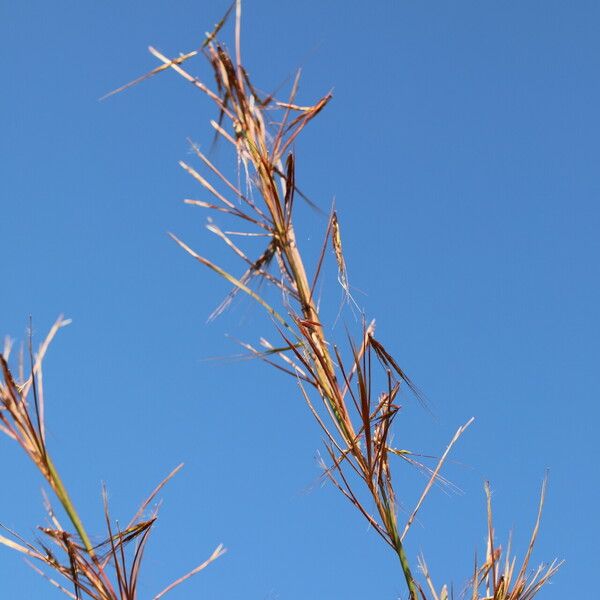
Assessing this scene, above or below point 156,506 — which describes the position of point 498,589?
below

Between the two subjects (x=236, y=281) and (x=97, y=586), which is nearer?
(x=97, y=586)

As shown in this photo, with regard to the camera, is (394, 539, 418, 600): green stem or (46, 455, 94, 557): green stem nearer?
(46, 455, 94, 557): green stem

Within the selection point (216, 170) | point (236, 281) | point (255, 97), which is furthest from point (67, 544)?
point (255, 97)

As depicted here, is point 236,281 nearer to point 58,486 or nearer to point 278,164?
point 278,164

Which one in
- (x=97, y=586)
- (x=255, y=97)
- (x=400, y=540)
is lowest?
(x=97, y=586)

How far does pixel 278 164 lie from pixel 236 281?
27 centimetres

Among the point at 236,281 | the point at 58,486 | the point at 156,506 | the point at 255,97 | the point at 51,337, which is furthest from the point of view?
the point at 255,97

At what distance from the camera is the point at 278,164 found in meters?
1.79

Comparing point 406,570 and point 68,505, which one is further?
point 406,570

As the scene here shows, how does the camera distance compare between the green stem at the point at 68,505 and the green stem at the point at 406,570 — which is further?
the green stem at the point at 406,570

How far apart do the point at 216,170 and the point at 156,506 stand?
0.67 m

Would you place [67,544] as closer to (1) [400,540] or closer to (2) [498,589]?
(1) [400,540]

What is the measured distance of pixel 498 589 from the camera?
1777 mm

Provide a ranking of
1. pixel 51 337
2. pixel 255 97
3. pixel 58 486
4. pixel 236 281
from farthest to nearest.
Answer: pixel 255 97, pixel 236 281, pixel 51 337, pixel 58 486
